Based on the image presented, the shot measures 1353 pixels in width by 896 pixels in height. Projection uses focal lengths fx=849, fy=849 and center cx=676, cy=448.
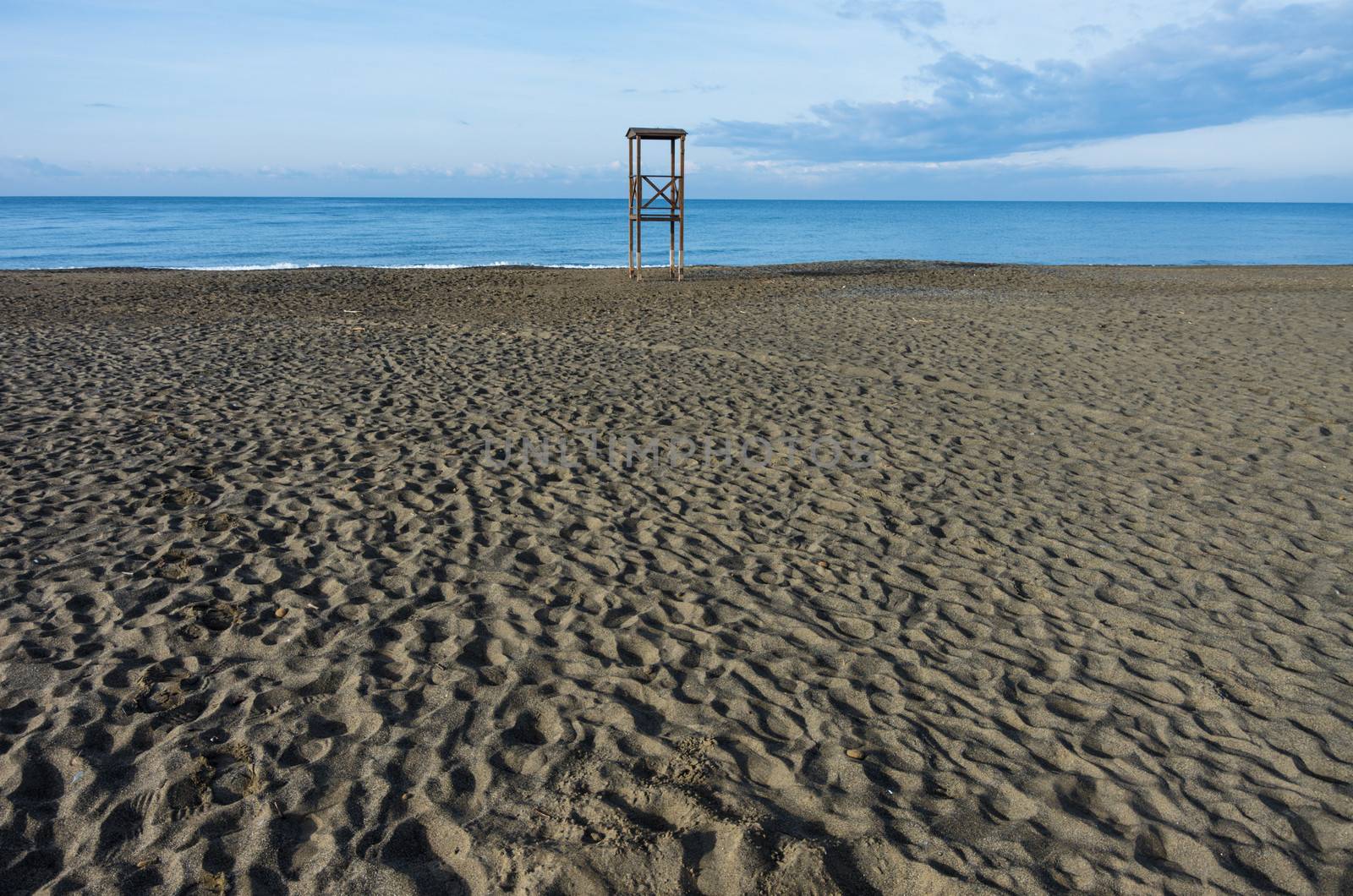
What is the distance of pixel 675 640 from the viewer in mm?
4449

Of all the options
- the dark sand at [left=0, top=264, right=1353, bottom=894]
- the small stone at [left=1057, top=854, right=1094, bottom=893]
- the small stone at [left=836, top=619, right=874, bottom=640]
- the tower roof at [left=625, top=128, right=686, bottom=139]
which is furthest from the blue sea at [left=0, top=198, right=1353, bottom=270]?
the small stone at [left=1057, top=854, right=1094, bottom=893]

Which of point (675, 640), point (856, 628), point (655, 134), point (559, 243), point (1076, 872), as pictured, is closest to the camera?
point (1076, 872)

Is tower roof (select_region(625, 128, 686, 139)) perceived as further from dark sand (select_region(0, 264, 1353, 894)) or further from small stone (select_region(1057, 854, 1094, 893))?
small stone (select_region(1057, 854, 1094, 893))

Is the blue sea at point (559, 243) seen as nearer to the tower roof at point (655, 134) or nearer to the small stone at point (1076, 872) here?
the tower roof at point (655, 134)

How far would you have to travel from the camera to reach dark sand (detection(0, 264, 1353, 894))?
3.07 m

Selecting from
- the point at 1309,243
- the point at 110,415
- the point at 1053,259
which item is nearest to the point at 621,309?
the point at 110,415

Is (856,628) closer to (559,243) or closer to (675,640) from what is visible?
(675,640)

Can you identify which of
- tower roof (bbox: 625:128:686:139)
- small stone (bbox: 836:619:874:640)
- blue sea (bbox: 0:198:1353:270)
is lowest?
small stone (bbox: 836:619:874:640)

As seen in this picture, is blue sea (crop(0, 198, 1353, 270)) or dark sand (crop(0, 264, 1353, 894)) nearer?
dark sand (crop(0, 264, 1353, 894))

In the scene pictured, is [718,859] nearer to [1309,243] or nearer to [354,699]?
[354,699]

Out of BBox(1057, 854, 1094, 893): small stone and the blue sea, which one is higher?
the blue sea

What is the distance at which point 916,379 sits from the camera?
10.1 metres

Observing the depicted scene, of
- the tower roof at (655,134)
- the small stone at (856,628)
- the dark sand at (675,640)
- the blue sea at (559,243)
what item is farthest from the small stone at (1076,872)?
the blue sea at (559,243)

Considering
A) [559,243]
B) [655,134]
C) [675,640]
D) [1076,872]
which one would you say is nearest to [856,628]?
[675,640]
